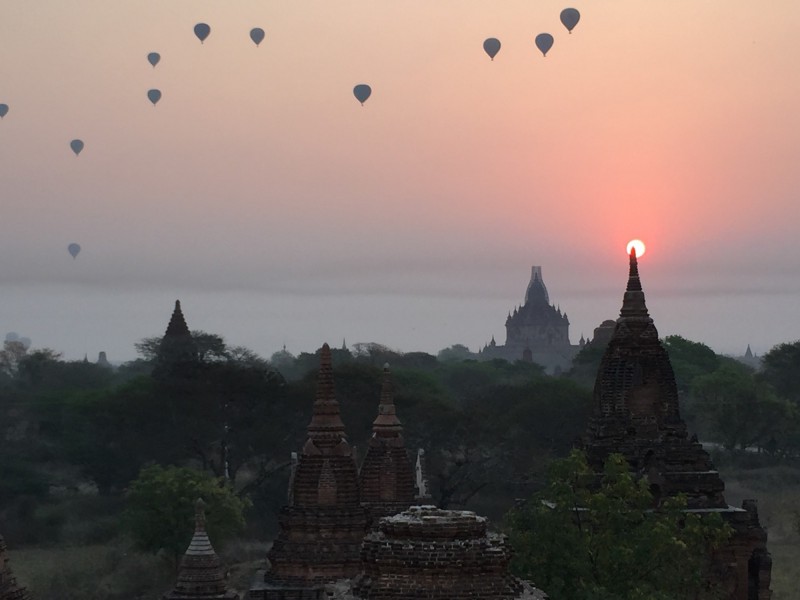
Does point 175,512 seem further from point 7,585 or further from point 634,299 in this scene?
point 7,585

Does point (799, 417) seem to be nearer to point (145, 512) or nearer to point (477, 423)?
point (477, 423)

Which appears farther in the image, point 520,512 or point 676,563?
point 520,512

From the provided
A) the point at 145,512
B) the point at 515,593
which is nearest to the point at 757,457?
the point at 145,512

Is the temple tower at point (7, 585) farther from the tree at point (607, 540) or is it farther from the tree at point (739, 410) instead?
the tree at point (739, 410)

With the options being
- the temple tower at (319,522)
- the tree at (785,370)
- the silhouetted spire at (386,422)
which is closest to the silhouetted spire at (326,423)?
the temple tower at (319,522)

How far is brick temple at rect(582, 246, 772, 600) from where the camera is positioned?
115 feet

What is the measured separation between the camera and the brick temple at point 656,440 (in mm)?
35125

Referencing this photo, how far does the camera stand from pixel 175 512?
57500 mm

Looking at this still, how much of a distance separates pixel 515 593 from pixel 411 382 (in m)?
74.1

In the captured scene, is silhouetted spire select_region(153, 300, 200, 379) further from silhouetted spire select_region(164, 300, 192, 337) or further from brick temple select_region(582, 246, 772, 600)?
brick temple select_region(582, 246, 772, 600)

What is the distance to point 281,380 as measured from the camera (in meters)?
78.9

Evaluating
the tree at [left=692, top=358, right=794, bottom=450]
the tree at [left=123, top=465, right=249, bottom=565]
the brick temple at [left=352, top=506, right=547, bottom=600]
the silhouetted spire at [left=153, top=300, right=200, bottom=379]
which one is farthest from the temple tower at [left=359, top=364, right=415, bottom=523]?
the tree at [left=692, top=358, right=794, bottom=450]

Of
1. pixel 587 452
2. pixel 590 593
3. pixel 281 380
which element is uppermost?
pixel 281 380

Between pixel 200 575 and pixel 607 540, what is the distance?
1000cm
